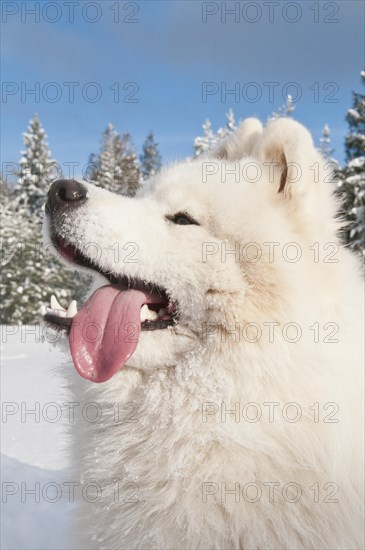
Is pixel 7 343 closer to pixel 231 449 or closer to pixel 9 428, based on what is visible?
pixel 9 428

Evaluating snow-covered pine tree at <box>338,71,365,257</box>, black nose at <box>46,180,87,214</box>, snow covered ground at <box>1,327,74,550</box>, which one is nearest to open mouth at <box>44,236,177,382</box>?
black nose at <box>46,180,87,214</box>

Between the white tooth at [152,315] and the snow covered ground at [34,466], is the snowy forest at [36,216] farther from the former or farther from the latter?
the white tooth at [152,315]

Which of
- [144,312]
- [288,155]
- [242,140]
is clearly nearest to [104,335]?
[144,312]

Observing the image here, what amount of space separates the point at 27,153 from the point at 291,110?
19.2 metres

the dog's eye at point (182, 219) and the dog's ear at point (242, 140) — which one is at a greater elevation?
the dog's ear at point (242, 140)

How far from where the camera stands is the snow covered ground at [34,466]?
4.06m

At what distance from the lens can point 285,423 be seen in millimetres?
2588

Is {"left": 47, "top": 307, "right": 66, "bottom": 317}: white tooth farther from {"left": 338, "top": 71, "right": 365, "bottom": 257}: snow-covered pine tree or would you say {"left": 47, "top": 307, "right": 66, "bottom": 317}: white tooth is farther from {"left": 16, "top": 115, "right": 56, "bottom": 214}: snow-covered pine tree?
{"left": 16, "top": 115, "right": 56, "bottom": 214}: snow-covered pine tree

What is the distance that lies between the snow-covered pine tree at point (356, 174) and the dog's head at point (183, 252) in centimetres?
1950

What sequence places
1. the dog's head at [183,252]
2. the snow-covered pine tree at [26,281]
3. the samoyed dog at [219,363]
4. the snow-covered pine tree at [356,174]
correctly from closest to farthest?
the samoyed dog at [219,363], the dog's head at [183,252], the snow-covered pine tree at [356,174], the snow-covered pine tree at [26,281]

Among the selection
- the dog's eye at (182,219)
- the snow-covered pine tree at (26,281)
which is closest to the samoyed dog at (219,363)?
the dog's eye at (182,219)

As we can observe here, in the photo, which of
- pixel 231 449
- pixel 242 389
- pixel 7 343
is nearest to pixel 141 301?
pixel 242 389

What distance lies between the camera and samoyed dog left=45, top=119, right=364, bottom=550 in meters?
2.51

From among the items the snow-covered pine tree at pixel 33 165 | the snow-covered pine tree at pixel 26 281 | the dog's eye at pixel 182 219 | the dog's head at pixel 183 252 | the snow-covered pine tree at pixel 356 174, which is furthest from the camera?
the snow-covered pine tree at pixel 33 165
